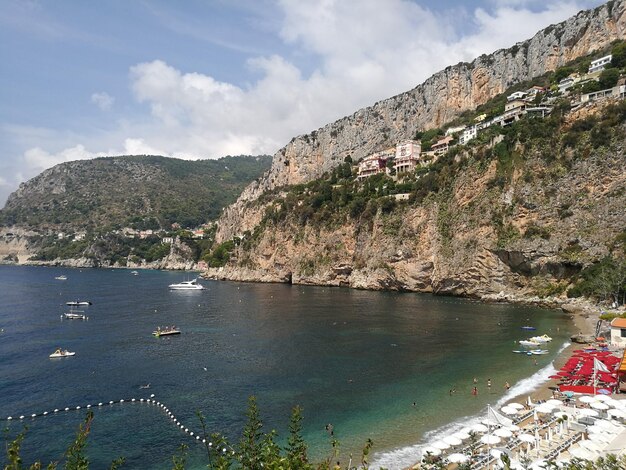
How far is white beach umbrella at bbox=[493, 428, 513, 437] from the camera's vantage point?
21.5 m

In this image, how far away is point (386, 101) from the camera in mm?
→ 136875

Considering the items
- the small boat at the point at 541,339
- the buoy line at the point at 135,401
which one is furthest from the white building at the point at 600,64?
the buoy line at the point at 135,401

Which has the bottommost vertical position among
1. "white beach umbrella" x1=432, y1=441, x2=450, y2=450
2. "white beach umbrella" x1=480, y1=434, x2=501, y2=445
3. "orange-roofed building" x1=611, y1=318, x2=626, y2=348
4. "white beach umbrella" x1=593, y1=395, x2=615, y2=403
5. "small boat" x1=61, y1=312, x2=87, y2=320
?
"small boat" x1=61, y1=312, x2=87, y2=320

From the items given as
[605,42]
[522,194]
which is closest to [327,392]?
[522,194]

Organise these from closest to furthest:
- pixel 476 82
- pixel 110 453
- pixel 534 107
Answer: pixel 110 453 < pixel 534 107 < pixel 476 82

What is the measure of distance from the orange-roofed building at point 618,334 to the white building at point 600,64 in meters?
62.4

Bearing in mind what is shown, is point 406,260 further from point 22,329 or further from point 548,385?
point 22,329

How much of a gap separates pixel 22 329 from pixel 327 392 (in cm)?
4440

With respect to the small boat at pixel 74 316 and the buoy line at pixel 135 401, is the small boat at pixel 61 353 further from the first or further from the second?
the small boat at pixel 74 316

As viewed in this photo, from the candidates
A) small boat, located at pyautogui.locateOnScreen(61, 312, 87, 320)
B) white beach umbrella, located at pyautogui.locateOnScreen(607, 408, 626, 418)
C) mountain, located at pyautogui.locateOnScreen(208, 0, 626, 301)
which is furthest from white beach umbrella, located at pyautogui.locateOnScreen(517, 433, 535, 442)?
small boat, located at pyautogui.locateOnScreen(61, 312, 87, 320)

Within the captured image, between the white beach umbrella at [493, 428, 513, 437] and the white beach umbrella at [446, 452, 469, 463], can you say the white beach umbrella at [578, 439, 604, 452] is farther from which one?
the white beach umbrella at [446, 452, 469, 463]

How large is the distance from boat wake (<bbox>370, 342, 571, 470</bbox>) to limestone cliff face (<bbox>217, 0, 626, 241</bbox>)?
94.7 m

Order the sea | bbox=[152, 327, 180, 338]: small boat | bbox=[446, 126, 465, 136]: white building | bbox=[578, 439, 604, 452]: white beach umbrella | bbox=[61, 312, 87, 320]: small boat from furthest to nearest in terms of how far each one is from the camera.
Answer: bbox=[446, 126, 465, 136]: white building < bbox=[61, 312, 87, 320]: small boat < bbox=[152, 327, 180, 338]: small boat < the sea < bbox=[578, 439, 604, 452]: white beach umbrella

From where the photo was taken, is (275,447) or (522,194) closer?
(275,447)
